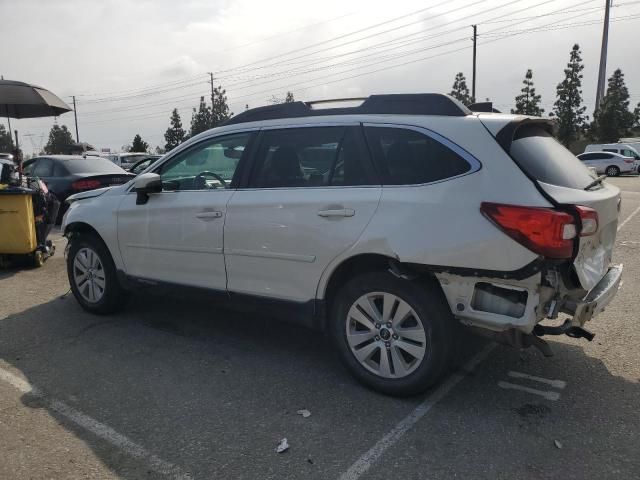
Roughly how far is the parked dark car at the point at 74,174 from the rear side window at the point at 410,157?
877 cm

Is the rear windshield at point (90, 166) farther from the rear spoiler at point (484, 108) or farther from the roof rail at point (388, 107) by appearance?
the rear spoiler at point (484, 108)

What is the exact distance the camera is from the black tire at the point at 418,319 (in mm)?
3293

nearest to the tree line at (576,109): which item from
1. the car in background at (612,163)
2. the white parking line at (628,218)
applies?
the car in background at (612,163)

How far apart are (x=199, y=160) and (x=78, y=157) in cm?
874

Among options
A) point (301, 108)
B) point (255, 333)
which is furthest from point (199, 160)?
point (255, 333)

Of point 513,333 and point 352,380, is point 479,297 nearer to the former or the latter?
point 513,333

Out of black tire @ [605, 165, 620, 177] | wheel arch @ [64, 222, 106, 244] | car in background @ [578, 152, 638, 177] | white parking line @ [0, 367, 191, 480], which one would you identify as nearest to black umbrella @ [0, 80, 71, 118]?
wheel arch @ [64, 222, 106, 244]

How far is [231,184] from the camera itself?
4242mm

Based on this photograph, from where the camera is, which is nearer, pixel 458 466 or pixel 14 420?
pixel 458 466

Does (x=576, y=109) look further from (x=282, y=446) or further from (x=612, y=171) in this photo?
(x=282, y=446)

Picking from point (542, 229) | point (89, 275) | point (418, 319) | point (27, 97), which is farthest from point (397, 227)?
point (27, 97)

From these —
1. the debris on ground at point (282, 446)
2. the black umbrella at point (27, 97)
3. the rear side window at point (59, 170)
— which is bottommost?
the debris on ground at point (282, 446)

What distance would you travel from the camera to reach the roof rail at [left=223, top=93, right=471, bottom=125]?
3.52 meters

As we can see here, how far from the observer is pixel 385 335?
3.51 m
